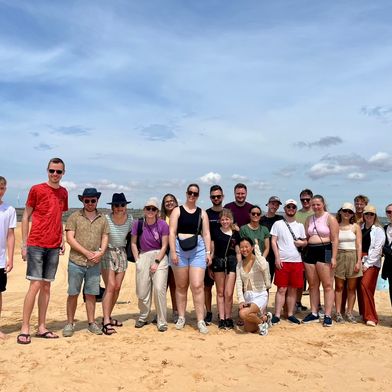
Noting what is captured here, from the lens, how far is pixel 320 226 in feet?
21.8

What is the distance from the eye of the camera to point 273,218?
722 cm

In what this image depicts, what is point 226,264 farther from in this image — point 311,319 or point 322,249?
point 311,319

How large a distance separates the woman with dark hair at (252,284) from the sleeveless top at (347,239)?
1381 mm

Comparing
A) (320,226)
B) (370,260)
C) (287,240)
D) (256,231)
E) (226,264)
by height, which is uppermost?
(320,226)

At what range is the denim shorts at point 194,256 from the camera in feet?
20.4

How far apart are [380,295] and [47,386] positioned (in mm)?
7626

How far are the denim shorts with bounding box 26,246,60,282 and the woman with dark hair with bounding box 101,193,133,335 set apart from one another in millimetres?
757

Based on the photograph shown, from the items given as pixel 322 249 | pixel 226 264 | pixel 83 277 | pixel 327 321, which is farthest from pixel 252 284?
pixel 83 277

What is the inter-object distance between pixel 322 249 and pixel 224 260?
62.0 inches

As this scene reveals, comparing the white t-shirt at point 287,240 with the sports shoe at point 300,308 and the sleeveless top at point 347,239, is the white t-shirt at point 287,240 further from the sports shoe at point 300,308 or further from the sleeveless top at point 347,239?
the sports shoe at point 300,308

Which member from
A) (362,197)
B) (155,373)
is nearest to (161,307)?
(155,373)

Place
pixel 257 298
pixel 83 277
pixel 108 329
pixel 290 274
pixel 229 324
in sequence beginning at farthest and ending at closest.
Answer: pixel 290 274, pixel 229 324, pixel 257 298, pixel 108 329, pixel 83 277

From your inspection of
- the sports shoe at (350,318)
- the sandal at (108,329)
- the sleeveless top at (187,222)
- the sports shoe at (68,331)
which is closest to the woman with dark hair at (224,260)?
the sleeveless top at (187,222)

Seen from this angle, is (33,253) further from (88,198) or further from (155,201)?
(155,201)
